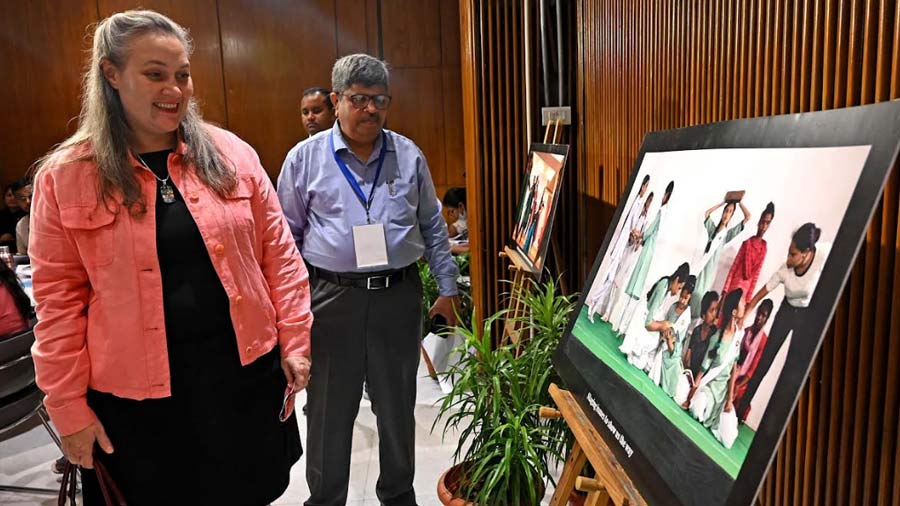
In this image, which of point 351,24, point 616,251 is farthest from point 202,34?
point 616,251

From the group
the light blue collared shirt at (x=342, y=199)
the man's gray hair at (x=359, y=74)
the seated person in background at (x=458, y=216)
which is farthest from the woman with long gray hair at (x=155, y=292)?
the seated person in background at (x=458, y=216)

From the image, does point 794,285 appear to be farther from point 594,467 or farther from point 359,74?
point 359,74

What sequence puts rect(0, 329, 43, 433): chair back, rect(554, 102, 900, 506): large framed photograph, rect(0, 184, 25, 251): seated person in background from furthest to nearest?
rect(0, 184, 25, 251): seated person in background, rect(0, 329, 43, 433): chair back, rect(554, 102, 900, 506): large framed photograph

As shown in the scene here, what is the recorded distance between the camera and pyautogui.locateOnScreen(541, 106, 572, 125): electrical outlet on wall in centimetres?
346

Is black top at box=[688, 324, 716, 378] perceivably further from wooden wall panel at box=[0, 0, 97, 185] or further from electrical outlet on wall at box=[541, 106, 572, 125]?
wooden wall panel at box=[0, 0, 97, 185]

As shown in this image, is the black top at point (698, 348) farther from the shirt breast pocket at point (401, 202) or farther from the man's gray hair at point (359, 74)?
the man's gray hair at point (359, 74)

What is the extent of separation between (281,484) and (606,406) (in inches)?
39.1

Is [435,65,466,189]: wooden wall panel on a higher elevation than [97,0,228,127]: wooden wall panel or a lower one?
lower

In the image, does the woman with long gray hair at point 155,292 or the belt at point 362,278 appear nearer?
the woman with long gray hair at point 155,292

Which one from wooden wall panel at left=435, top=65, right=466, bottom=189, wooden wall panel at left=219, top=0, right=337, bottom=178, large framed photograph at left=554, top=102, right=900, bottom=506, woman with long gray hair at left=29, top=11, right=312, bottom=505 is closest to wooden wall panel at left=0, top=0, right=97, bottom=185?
wooden wall panel at left=219, top=0, right=337, bottom=178

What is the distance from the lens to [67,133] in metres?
6.27

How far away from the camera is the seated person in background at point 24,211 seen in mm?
4543

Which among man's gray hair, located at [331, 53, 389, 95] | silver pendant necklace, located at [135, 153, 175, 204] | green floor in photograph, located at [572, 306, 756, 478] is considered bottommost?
green floor in photograph, located at [572, 306, 756, 478]

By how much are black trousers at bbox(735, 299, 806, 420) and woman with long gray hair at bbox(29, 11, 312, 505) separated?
1.17 metres
